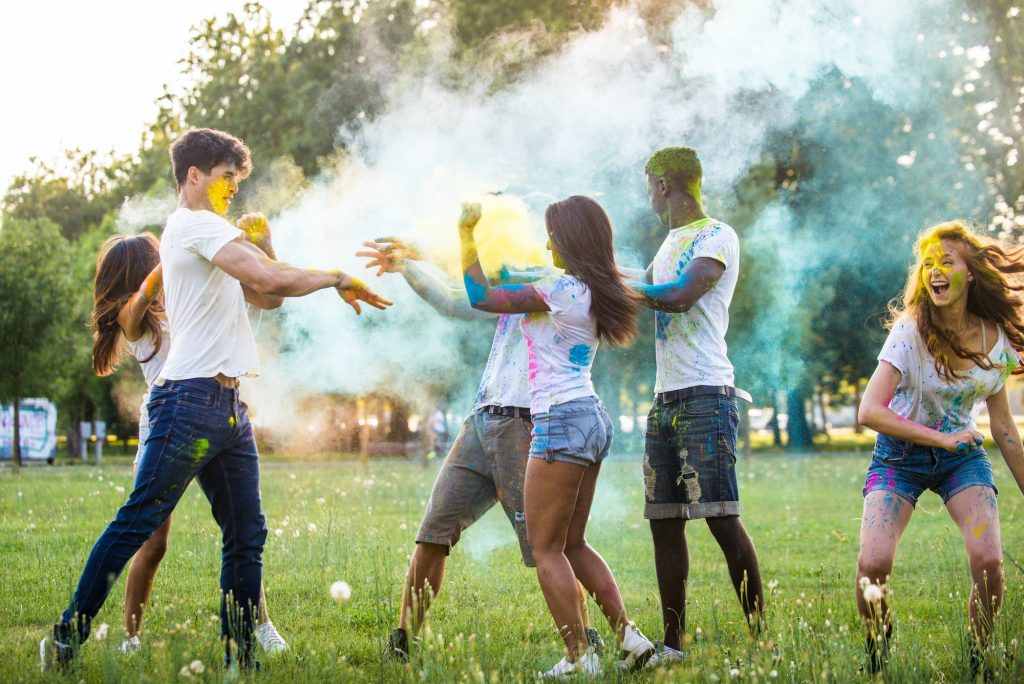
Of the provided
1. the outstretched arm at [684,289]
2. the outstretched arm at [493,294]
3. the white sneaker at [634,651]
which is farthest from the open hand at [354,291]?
the white sneaker at [634,651]

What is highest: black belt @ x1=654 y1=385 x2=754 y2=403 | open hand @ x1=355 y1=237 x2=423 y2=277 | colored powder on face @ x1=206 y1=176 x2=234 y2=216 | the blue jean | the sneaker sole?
colored powder on face @ x1=206 y1=176 x2=234 y2=216

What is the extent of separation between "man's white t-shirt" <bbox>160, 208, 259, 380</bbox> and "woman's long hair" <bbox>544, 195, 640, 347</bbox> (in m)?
1.34

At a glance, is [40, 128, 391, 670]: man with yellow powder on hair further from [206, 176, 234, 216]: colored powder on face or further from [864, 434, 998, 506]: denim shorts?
[864, 434, 998, 506]: denim shorts

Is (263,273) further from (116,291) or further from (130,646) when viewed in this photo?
(130,646)

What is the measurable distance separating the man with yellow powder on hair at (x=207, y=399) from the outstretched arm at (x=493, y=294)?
0.38 m

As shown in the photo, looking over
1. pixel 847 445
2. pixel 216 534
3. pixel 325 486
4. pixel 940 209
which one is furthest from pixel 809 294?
pixel 847 445

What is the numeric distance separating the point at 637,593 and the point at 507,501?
7.40ft

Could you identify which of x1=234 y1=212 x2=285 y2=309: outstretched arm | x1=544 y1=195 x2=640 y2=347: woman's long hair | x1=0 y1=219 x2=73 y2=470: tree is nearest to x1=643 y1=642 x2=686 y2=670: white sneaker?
x1=544 y1=195 x2=640 y2=347: woman's long hair

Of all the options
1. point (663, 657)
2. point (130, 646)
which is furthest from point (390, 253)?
point (663, 657)

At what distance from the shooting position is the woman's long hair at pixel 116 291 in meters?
5.07

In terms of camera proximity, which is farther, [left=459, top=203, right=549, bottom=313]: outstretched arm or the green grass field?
[left=459, top=203, right=549, bottom=313]: outstretched arm

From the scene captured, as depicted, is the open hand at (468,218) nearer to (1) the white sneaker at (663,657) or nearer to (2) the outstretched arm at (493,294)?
(2) the outstretched arm at (493,294)

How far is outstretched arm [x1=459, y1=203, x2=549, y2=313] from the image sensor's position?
4289 millimetres

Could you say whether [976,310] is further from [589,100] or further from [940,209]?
[940,209]
